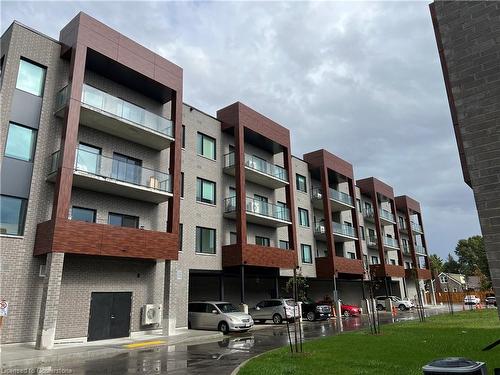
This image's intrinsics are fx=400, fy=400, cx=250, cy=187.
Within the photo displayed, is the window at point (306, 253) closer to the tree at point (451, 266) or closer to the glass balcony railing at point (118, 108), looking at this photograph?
the glass balcony railing at point (118, 108)

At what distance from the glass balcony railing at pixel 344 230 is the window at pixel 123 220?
73.7 feet

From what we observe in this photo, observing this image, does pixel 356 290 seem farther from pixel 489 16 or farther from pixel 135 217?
pixel 489 16

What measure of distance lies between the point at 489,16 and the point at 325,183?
31.5 m

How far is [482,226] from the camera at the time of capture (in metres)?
7.32

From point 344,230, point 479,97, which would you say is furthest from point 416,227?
point 479,97

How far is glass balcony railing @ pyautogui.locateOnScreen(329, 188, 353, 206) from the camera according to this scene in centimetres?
4041

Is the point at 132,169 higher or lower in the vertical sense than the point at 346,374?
higher

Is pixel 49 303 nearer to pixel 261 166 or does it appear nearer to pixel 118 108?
pixel 118 108

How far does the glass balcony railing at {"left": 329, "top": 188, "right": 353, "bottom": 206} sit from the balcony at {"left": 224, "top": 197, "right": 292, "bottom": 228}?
928 centimetres

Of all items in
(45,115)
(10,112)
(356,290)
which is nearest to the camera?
(10,112)

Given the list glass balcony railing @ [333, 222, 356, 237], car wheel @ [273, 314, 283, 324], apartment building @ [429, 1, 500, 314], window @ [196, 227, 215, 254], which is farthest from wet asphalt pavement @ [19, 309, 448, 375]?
glass balcony railing @ [333, 222, 356, 237]

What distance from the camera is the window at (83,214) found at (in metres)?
19.7

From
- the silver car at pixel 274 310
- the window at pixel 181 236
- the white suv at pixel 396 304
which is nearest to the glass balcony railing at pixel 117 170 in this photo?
the window at pixel 181 236

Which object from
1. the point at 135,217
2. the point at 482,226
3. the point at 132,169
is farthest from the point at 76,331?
the point at 482,226
